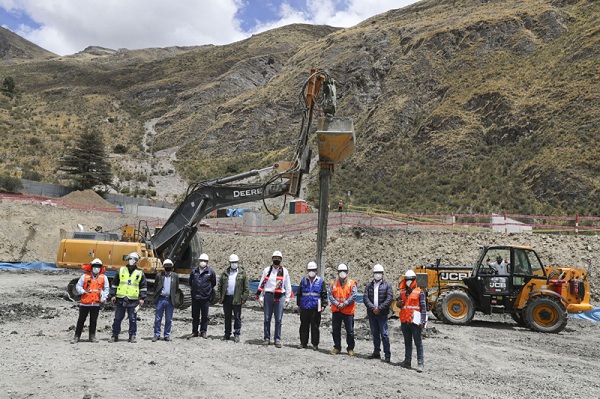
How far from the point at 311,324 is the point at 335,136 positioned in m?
4.25

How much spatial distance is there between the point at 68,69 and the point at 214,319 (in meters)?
119

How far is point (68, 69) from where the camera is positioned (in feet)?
374

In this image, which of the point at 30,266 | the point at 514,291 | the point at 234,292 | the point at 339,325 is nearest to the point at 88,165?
the point at 30,266

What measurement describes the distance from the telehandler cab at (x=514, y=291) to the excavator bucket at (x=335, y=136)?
11.9 feet

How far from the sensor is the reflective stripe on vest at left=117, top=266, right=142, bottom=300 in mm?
9094

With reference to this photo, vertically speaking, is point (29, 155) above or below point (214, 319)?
above

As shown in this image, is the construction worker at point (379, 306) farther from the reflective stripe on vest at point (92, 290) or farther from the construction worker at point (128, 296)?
the reflective stripe on vest at point (92, 290)

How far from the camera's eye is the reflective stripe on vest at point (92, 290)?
8.77 meters

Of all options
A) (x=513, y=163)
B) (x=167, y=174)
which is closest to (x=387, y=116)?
(x=513, y=163)

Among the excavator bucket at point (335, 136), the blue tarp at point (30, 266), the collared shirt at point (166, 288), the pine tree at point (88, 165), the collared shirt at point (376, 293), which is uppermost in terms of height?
the pine tree at point (88, 165)

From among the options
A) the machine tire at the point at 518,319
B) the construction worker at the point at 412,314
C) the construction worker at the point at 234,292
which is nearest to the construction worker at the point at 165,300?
the construction worker at the point at 234,292

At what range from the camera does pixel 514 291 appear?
496 inches

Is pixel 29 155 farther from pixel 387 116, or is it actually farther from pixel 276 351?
pixel 276 351

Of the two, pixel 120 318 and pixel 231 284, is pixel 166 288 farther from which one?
pixel 231 284
